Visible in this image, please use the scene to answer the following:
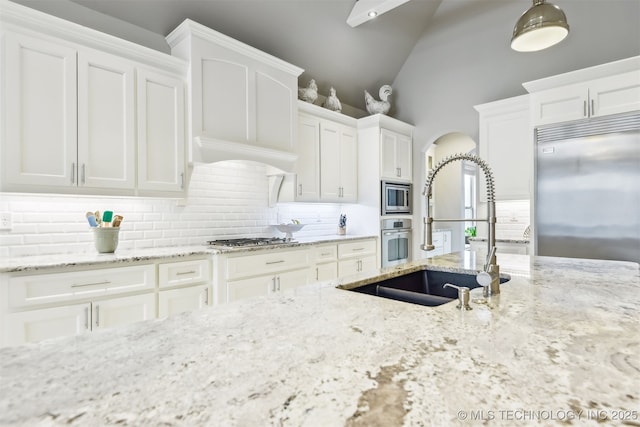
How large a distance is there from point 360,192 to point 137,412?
4.01m

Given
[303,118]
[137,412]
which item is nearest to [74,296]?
[137,412]

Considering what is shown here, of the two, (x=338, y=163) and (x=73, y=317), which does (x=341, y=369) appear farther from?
(x=338, y=163)

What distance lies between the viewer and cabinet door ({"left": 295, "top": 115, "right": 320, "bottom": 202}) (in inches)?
144

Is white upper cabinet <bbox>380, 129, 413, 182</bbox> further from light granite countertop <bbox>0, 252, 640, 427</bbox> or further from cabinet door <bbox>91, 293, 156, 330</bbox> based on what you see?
light granite countertop <bbox>0, 252, 640, 427</bbox>

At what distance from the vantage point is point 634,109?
9.27ft

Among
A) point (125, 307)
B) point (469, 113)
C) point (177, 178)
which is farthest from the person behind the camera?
point (469, 113)

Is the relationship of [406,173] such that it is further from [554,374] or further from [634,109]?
[554,374]

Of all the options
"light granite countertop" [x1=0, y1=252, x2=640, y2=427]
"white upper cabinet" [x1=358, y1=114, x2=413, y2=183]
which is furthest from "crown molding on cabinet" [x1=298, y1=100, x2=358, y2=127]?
"light granite countertop" [x1=0, y1=252, x2=640, y2=427]

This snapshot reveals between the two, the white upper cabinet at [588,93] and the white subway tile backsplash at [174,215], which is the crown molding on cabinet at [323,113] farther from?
the white upper cabinet at [588,93]

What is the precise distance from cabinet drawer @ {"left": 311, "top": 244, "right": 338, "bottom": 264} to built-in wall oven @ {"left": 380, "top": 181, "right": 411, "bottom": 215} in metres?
0.96

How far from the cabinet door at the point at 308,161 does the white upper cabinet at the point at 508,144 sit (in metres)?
1.86

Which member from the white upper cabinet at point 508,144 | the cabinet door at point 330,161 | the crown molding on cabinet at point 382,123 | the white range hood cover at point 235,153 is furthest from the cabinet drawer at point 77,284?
the white upper cabinet at point 508,144

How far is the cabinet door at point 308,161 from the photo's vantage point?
367cm

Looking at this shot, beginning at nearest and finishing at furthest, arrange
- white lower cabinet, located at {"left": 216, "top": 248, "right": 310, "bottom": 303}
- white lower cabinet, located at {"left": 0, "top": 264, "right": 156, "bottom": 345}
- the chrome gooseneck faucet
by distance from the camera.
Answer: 1. the chrome gooseneck faucet
2. white lower cabinet, located at {"left": 0, "top": 264, "right": 156, "bottom": 345}
3. white lower cabinet, located at {"left": 216, "top": 248, "right": 310, "bottom": 303}
